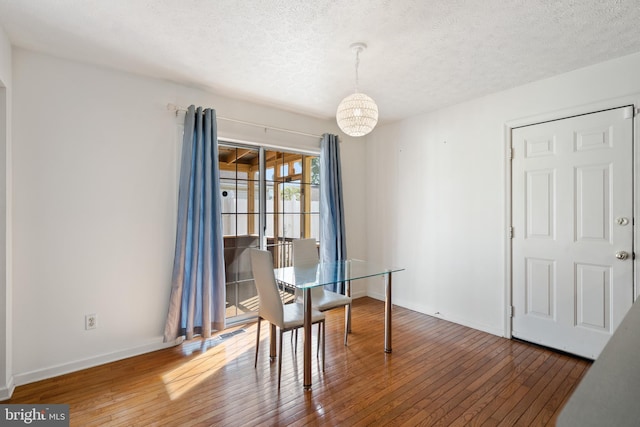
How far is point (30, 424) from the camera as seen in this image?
1901 millimetres

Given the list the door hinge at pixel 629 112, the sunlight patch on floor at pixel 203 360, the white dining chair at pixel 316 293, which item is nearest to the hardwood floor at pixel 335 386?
the sunlight patch on floor at pixel 203 360

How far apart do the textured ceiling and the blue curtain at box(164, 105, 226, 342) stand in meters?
0.58

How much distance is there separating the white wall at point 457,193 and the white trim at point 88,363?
2.92m

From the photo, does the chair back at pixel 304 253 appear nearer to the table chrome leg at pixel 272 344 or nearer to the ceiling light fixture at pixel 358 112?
the table chrome leg at pixel 272 344

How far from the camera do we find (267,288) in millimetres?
2406

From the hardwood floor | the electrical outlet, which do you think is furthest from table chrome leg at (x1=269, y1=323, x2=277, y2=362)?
the electrical outlet

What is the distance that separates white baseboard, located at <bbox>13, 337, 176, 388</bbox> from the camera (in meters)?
2.36

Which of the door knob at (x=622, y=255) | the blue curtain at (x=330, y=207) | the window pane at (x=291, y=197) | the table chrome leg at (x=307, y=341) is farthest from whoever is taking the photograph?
the blue curtain at (x=330, y=207)

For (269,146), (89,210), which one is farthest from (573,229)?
(89,210)

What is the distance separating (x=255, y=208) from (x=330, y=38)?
6.86 feet

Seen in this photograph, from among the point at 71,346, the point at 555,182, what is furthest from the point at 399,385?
the point at 71,346

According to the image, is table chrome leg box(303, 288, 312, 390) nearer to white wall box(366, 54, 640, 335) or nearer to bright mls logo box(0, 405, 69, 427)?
bright mls logo box(0, 405, 69, 427)

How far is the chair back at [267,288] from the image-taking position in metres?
2.32

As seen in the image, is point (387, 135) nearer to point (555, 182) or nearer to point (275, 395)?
point (555, 182)
